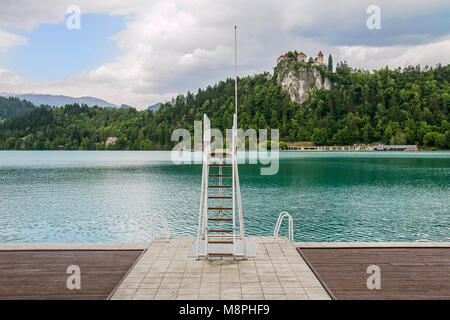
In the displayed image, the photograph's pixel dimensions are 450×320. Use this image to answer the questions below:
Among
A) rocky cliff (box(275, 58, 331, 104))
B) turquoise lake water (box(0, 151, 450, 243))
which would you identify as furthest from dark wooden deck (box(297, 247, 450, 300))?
rocky cliff (box(275, 58, 331, 104))

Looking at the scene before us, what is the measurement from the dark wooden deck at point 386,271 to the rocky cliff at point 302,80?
189066mm

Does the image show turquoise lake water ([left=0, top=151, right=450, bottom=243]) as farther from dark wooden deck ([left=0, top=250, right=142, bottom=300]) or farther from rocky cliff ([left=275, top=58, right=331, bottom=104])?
rocky cliff ([left=275, top=58, right=331, bottom=104])

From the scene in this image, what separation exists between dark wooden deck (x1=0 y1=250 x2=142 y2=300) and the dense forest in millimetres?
126424

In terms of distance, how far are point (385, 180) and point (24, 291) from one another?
4489cm

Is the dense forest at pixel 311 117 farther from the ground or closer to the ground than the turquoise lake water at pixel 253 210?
farther from the ground

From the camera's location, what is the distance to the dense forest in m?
154

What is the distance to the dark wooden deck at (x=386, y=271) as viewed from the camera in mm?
6592

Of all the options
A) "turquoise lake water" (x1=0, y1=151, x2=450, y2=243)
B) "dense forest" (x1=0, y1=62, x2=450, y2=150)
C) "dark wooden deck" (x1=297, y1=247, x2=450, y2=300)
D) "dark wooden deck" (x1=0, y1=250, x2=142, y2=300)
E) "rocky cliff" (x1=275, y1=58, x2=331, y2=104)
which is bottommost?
"turquoise lake water" (x1=0, y1=151, x2=450, y2=243)

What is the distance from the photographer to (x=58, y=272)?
7785 millimetres

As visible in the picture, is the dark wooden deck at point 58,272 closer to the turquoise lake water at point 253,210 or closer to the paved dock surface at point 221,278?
the paved dock surface at point 221,278

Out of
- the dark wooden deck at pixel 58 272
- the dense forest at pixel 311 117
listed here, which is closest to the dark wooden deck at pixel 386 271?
the dark wooden deck at pixel 58 272
